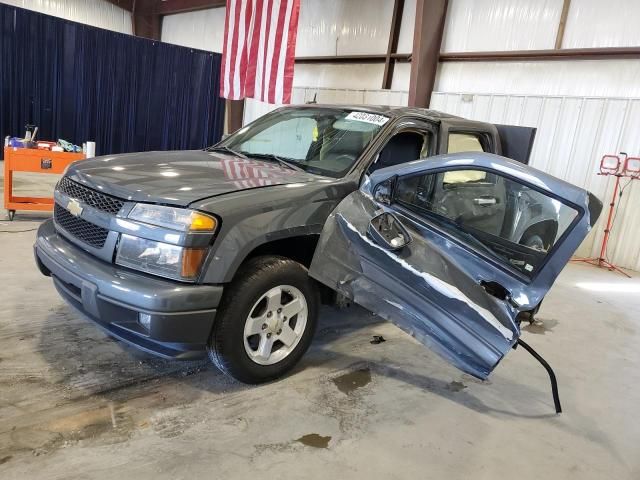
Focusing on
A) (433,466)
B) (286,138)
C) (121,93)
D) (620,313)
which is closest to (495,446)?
(433,466)

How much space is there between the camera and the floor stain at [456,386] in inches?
115

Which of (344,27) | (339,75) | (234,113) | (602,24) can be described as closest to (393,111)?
(602,24)

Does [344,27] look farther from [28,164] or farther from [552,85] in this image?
[28,164]

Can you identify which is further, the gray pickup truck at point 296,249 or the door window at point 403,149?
the door window at point 403,149

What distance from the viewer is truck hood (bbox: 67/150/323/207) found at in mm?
2316

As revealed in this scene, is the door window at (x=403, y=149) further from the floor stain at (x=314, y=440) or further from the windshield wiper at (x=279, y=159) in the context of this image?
the floor stain at (x=314, y=440)

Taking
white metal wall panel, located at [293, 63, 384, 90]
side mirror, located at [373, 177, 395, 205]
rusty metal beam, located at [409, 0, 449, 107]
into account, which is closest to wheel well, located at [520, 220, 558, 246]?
side mirror, located at [373, 177, 395, 205]

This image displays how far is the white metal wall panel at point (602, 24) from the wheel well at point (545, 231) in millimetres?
6199

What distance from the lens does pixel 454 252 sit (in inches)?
96.4

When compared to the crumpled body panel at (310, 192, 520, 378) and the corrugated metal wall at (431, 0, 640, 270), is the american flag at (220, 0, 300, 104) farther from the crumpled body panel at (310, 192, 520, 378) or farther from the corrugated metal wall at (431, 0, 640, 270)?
the crumpled body panel at (310, 192, 520, 378)

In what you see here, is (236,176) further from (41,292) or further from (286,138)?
(41,292)

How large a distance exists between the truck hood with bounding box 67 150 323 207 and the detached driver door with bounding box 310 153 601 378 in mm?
501

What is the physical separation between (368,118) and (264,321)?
1.57 metres

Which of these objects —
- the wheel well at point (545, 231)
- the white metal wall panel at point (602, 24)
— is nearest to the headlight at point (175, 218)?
the wheel well at point (545, 231)
